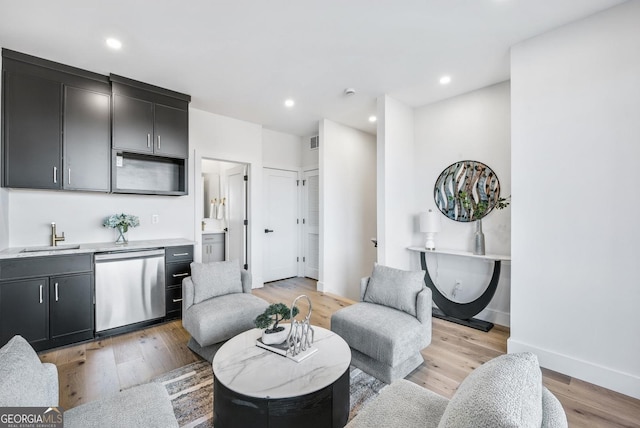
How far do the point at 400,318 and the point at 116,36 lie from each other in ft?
11.3

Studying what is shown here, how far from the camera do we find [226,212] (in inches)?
214

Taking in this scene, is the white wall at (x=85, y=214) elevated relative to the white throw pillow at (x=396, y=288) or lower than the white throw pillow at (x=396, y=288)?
elevated

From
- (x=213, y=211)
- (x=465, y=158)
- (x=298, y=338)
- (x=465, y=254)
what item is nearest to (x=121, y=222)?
(x=213, y=211)

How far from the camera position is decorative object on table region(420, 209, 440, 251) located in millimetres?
3557

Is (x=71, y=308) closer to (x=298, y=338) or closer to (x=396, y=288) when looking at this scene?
(x=298, y=338)

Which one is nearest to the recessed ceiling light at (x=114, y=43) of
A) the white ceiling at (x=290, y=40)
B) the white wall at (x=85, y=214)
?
the white ceiling at (x=290, y=40)

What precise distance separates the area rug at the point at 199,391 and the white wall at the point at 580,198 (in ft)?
4.90

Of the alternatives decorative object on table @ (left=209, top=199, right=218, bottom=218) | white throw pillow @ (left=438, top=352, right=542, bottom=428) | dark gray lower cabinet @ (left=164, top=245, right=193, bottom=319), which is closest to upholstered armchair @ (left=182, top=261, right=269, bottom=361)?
dark gray lower cabinet @ (left=164, top=245, right=193, bottom=319)

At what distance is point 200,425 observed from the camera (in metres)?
1.68

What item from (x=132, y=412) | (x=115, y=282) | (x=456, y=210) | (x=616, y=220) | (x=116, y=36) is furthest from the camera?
(x=456, y=210)

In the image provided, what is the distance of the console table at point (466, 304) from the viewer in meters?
3.08

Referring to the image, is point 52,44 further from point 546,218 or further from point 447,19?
point 546,218

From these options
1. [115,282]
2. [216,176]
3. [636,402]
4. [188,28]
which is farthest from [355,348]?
[216,176]

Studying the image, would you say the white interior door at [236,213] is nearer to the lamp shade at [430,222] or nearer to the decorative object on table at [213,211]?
the decorative object on table at [213,211]
